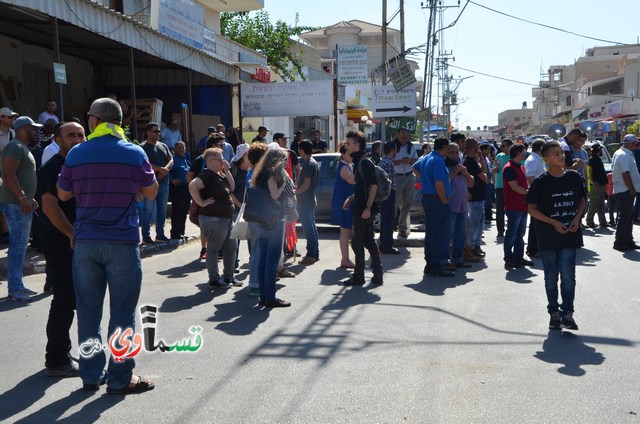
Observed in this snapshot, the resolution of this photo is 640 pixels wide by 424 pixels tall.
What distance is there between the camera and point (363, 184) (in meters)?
9.30

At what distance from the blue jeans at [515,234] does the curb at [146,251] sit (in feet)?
18.7

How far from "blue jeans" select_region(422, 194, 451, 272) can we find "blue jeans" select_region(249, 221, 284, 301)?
2690 millimetres

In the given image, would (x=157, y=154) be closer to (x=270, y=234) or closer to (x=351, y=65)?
(x=270, y=234)

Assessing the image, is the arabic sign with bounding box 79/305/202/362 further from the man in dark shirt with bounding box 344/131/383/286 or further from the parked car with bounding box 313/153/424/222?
the parked car with bounding box 313/153/424/222

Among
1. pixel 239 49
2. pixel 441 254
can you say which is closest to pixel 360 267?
pixel 441 254

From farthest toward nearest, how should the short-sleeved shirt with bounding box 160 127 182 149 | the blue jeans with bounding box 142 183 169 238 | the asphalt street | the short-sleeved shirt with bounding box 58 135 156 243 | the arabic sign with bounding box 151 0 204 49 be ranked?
the arabic sign with bounding box 151 0 204 49 → the short-sleeved shirt with bounding box 160 127 182 149 → the blue jeans with bounding box 142 183 169 238 → the short-sleeved shirt with bounding box 58 135 156 243 → the asphalt street

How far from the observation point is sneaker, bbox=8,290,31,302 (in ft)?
27.0

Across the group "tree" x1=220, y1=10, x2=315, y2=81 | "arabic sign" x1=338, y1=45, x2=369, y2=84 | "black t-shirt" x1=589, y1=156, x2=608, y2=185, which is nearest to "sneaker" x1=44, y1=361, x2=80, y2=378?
"black t-shirt" x1=589, y1=156, x2=608, y2=185

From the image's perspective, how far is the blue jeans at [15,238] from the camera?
8.17m

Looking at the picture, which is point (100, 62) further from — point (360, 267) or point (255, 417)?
point (255, 417)

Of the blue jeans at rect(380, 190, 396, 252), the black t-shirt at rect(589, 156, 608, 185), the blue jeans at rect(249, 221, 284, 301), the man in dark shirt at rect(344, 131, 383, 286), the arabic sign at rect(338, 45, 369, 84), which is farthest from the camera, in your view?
the arabic sign at rect(338, 45, 369, 84)

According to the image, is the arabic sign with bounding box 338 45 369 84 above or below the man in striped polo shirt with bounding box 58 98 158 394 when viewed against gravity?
above

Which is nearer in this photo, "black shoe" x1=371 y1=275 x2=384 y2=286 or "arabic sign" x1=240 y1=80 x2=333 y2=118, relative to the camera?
"black shoe" x1=371 y1=275 x2=384 y2=286

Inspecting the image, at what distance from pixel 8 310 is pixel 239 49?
20363 millimetres
